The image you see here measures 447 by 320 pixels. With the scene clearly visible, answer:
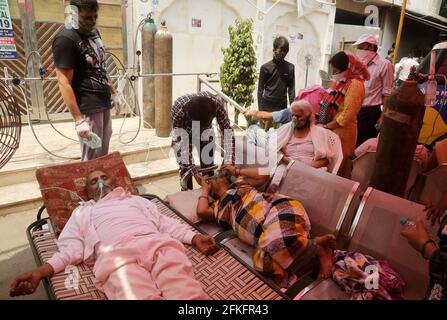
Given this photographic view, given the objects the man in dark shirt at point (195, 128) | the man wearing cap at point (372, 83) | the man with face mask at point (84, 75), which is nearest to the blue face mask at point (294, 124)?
the man in dark shirt at point (195, 128)

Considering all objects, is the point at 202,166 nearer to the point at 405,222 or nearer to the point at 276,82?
the point at 276,82

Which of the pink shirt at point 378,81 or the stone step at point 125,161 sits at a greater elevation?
the pink shirt at point 378,81

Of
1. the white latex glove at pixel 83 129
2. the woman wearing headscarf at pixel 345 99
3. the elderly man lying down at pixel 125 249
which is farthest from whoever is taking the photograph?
Result: the woman wearing headscarf at pixel 345 99

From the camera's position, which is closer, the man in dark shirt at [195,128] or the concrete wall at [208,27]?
the man in dark shirt at [195,128]

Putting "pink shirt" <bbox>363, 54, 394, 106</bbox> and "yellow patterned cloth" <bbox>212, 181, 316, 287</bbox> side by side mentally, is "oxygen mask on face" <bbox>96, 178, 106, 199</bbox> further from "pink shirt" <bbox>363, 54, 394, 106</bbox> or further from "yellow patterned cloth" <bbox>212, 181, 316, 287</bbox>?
"pink shirt" <bbox>363, 54, 394, 106</bbox>

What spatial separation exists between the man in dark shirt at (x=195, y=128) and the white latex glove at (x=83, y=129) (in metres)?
0.74

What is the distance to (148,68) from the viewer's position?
5090 mm

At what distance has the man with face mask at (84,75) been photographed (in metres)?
2.55

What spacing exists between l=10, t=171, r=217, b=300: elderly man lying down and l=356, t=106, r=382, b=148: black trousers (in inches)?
104

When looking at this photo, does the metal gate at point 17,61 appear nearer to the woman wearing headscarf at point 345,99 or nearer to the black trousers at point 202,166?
the black trousers at point 202,166

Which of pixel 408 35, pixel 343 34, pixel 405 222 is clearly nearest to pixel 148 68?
pixel 405 222

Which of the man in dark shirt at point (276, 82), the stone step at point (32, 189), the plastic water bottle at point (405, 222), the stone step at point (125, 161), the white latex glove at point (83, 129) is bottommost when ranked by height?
the stone step at point (32, 189)
